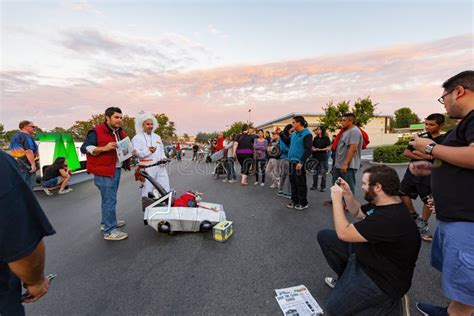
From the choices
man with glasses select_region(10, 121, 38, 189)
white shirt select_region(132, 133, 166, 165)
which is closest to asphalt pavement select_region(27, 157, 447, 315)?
white shirt select_region(132, 133, 166, 165)

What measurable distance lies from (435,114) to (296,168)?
2291mm

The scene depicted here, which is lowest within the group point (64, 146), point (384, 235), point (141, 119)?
point (384, 235)

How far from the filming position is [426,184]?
3.08 metres

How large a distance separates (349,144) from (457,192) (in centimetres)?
278

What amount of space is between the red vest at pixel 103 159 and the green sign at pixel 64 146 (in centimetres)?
598

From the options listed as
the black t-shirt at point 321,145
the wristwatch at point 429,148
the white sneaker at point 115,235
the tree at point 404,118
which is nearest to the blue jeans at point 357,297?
the wristwatch at point 429,148

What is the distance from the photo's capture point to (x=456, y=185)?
4.87 feet

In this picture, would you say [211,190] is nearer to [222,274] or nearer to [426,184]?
[222,274]

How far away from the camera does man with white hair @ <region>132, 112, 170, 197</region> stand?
12.4 ft

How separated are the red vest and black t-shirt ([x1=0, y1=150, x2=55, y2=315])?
2348 millimetres

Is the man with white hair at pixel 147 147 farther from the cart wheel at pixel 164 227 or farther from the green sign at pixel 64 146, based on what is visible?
the green sign at pixel 64 146

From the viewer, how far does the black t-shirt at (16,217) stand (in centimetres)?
89

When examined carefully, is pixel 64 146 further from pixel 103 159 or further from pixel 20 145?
pixel 103 159

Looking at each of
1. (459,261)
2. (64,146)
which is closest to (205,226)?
(459,261)
